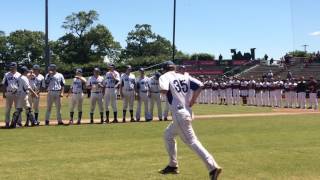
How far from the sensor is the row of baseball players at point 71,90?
18688 millimetres

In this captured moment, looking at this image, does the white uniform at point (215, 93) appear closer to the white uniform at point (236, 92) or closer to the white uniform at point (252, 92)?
the white uniform at point (236, 92)

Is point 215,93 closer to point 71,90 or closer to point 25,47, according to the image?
point 71,90

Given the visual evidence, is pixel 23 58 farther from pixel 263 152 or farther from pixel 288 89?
pixel 263 152

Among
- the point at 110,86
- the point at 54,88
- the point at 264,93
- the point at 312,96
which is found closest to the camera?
the point at 54,88

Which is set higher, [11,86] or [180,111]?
[11,86]

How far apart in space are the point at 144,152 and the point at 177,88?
10.8ft

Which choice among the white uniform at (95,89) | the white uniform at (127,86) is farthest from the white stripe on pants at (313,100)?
the white uniform at (95,89)

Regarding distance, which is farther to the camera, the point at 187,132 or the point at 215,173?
the point at 187,132

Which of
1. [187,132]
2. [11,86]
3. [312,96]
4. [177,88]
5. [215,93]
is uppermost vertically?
[215,93]

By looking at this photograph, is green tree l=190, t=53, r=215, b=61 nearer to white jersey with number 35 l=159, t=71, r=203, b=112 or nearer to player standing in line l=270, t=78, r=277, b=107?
player standing in line l=270, t=78, r=277, b=107

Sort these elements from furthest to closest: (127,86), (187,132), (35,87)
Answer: (127,86) < (35,87) < (187,132)

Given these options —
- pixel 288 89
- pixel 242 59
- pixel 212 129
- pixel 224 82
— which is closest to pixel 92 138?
pixel 212 129

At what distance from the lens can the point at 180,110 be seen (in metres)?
9.59

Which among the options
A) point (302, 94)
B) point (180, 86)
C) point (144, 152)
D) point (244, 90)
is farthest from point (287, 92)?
point (180, 86)
